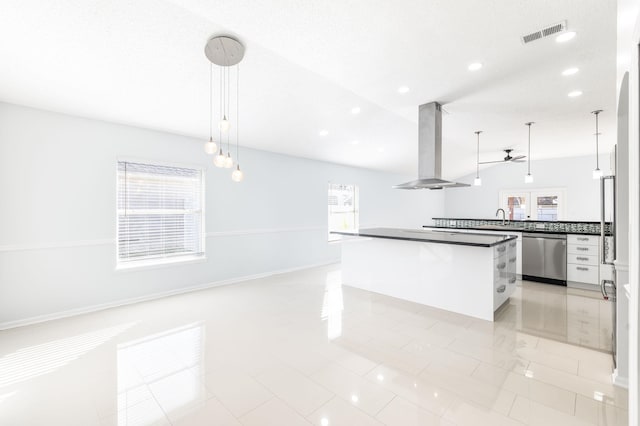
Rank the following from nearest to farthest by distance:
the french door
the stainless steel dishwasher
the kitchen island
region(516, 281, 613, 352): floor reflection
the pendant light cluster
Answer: the pendant light cluster < region(516, 281, 613, 352): floor reflection < the kitchen island < the stainless steel dishwasher < the french door

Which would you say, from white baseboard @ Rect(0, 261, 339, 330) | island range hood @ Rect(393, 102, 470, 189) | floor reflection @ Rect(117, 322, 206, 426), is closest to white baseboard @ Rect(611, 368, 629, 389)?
island range hood @ Rect(393, 102, 470, 189)

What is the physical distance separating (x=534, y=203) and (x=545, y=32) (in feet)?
23.9

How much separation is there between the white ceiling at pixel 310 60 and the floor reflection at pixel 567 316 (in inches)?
106

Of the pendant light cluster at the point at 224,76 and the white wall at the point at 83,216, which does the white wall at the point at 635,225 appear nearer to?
the pendant light cluster at the point at 224,76

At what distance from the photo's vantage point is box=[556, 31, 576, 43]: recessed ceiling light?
2441 mm

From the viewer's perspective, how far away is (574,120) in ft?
15.6

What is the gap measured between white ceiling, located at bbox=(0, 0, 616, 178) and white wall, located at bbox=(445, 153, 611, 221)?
3487mm

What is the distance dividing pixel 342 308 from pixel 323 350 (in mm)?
1166

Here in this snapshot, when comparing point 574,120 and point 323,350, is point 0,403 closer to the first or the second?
point 323,350

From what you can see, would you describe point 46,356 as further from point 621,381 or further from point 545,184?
point 545,184

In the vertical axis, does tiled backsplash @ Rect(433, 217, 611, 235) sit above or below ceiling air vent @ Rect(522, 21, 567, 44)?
below

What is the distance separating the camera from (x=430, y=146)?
13.1 ft

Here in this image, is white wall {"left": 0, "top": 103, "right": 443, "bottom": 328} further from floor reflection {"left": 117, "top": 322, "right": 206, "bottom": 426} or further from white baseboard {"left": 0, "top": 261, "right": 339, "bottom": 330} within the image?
floor reflection {"left": 117, "top": 322, "right": 206, "bottom": 426}

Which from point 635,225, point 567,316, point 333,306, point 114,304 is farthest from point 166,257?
point 567,316
